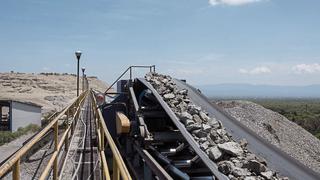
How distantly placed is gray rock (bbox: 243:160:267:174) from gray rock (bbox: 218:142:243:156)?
45 cm

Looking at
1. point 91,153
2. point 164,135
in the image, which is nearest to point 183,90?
point 164,135

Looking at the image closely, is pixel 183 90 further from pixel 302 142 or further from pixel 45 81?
pixel 45 81

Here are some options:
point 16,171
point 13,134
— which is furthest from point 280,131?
point 13,134

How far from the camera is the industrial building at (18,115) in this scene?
3884 centimetres

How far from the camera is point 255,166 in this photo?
6.54 metres

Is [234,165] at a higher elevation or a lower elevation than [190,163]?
higher

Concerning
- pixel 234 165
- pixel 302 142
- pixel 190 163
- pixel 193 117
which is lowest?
pixel 302 142

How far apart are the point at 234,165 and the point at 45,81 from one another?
319 ft

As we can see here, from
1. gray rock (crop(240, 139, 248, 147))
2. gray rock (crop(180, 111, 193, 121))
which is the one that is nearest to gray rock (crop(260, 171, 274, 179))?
gray rock (crop(240, 139, 248, 147))

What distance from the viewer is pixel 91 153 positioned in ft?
28.2

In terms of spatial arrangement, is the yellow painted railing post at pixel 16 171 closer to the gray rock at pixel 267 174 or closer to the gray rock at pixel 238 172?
the gray rock at pixel 238 172

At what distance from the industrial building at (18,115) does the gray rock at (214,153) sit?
34441mm

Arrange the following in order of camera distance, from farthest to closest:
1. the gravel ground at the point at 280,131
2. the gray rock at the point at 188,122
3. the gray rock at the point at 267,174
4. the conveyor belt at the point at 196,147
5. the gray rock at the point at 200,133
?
the gravel ground at the point at 280,131
the gray rock at the point at 188,122
the gray rock at the point at 200,133
the conveyor belt at the point at 196,147
the gray rock at the point at 267,174

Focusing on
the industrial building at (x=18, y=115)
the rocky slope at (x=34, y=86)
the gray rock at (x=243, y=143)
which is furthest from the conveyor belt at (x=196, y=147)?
the rocky slope at (x=34, y=86)
